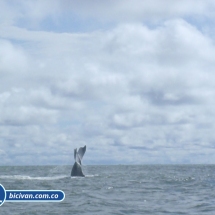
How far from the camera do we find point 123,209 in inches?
1048

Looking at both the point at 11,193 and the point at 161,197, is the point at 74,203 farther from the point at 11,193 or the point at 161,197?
the point at 161,197

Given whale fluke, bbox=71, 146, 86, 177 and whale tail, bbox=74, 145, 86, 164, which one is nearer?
whale tail, bbox=74, 145, 86, 164

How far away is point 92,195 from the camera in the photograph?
111ft

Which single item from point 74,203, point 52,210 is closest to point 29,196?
point 52,210

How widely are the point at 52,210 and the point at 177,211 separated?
6.73m

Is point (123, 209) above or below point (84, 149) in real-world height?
below

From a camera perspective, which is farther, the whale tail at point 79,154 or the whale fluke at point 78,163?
the whale fluke at point 78,163

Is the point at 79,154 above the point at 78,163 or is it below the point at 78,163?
above

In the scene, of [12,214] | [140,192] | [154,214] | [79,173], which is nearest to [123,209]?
[154,214]

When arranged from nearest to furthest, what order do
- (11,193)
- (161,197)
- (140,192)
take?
1. (11,193)
2. (161,197)
3. (140,192)

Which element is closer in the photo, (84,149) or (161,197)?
(161,197)

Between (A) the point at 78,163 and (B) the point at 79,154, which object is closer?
(B) the point at 79,154

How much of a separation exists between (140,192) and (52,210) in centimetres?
1126

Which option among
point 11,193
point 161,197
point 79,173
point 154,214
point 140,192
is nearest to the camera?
point 154,214
